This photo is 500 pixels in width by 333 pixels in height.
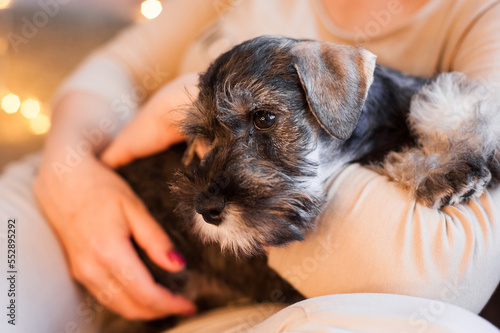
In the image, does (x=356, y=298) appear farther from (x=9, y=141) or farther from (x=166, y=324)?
(x=9, y=141)

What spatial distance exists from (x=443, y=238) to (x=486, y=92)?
0.65m

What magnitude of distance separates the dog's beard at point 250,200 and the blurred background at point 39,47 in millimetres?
1611

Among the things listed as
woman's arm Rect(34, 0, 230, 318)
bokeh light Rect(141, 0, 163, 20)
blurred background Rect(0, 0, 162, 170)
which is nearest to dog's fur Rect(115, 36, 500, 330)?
woman's arm Rect(34, 0, 230, 318)

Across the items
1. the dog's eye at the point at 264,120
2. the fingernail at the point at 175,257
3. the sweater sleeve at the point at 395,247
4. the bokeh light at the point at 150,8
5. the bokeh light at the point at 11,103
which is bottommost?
the fingernail at the point at 175,257

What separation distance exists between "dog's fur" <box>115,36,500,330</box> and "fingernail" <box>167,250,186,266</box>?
1.53 feet

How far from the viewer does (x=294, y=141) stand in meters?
1.32

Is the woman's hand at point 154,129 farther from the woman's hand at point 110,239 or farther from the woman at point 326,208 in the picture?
the woman's hand at point 110,239

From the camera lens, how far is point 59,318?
1.65m

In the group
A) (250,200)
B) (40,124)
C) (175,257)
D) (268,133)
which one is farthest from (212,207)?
(40,124)

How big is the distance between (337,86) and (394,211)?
436 mm

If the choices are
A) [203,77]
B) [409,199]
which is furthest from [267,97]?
[409,199]

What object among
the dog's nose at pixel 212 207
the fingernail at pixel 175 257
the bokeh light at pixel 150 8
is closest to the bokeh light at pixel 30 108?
the bokeh light at pixel 150 8

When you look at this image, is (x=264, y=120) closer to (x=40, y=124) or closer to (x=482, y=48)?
(x=482, y=48)

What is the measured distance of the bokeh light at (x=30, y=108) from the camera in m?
2.47
